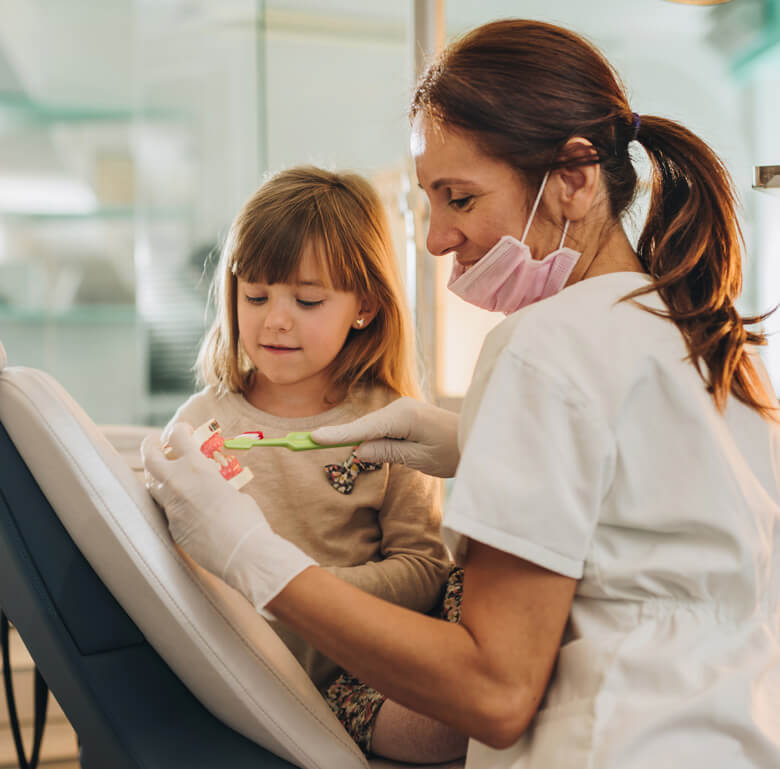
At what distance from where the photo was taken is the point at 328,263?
4.23 ft

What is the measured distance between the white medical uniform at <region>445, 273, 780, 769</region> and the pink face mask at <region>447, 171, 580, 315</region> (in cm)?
15

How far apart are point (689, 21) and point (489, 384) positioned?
215 centimetres

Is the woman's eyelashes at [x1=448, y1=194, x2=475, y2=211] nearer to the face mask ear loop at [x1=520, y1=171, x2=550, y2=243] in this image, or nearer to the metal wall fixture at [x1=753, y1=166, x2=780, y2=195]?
the face mask ear loop at [x1=520, y1=171, x2=550, y2=243]

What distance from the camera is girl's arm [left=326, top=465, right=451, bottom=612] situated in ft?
3.80

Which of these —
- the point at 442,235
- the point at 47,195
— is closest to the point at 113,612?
the point at 442,235

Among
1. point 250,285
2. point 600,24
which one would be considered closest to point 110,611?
point 250,285

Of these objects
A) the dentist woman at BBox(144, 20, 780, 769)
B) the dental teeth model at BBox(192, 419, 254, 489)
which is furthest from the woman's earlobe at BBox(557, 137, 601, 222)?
the dental teeth model at BBox(192, 419, 254, 489)

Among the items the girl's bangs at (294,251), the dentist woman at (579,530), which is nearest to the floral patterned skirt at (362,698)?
the dentist woman at (579,530)

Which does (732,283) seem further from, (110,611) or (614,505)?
(110,611)

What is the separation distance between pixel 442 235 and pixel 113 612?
1.82 feet

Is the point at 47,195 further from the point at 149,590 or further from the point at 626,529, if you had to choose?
the point at 626,529

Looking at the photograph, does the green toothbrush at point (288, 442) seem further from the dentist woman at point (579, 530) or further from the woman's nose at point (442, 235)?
the woman's nose at point (442, 235)

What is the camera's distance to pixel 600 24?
2.45m

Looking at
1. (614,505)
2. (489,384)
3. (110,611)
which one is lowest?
(110,611)
